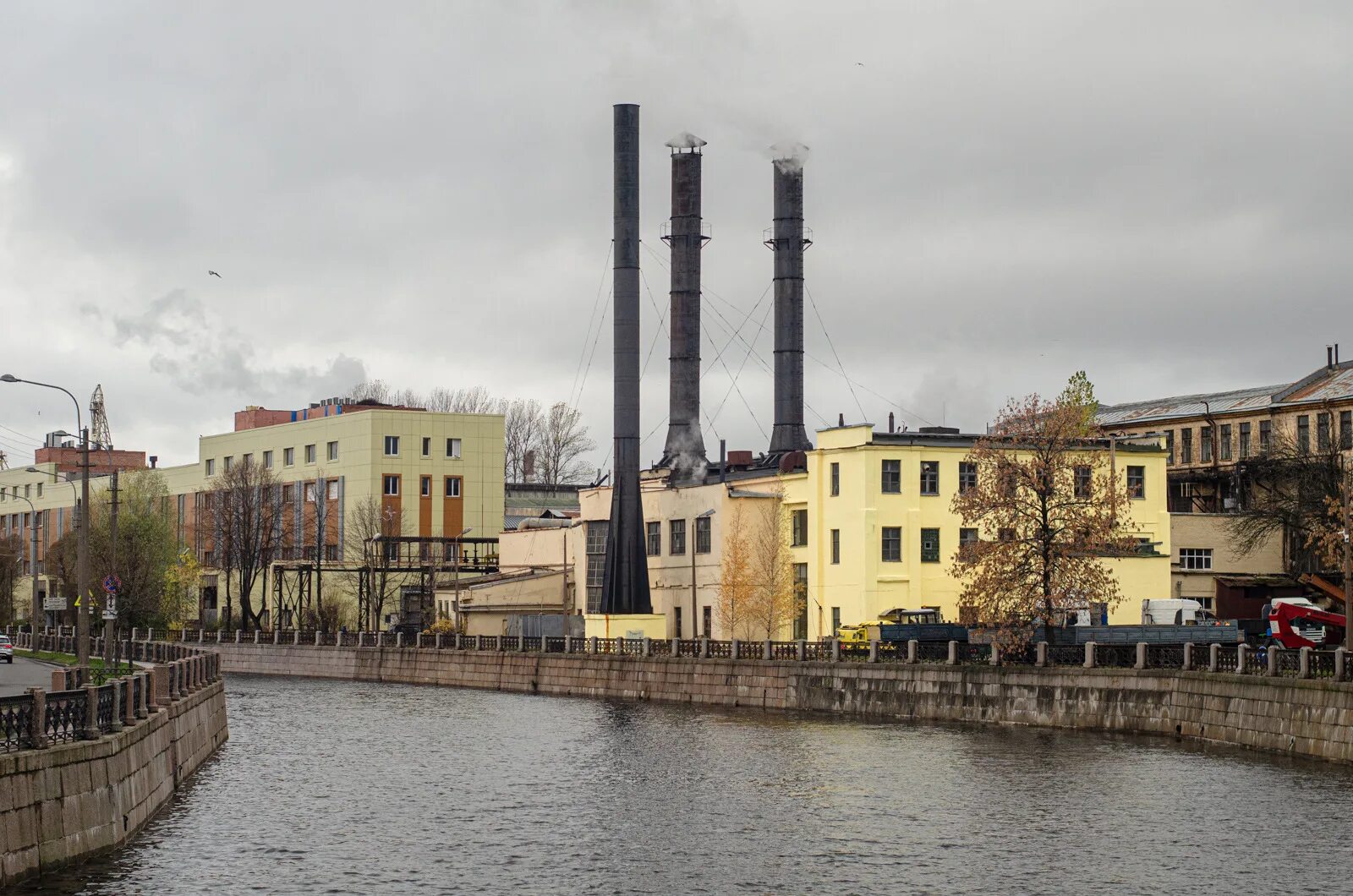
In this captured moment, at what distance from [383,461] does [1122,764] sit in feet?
290

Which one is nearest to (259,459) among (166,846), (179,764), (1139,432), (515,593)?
(515,593)

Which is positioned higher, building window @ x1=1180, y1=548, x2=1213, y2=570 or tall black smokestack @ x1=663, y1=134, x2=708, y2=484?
tall black smokestack @ x1=663, y1=134, x2=708, y2=484

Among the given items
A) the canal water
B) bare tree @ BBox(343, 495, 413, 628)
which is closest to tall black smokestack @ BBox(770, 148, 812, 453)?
bare tree @ BBox(343, 495, 413, 628)

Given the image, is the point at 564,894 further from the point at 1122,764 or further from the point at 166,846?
the point at 1122,764

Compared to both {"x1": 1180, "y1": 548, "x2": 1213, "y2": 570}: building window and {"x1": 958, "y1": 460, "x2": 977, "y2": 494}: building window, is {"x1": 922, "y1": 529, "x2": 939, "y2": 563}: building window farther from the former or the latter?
{"x1": 1180, "y1": 548, "x2": 1213, "y2": 570}: building window

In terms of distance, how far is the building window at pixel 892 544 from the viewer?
8275 cm

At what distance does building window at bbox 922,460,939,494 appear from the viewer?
83812mm

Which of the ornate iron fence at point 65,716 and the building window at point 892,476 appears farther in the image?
the building window at point 892,476

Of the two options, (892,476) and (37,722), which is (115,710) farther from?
(892,476)

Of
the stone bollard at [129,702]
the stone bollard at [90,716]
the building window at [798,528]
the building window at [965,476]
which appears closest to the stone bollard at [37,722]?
the stone bollard at [90,716]

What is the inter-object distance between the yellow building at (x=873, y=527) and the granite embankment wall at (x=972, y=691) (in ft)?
33.2

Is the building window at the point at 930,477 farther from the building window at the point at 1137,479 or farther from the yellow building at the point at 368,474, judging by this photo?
the yellow building at the point at 368,474

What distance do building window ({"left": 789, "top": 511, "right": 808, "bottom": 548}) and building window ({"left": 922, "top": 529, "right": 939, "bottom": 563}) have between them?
7.29m

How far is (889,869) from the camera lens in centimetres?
3466
